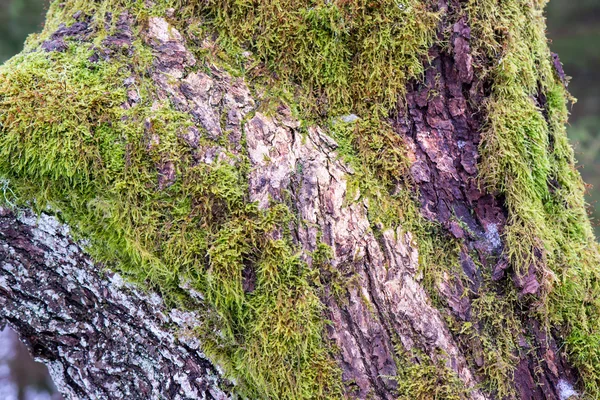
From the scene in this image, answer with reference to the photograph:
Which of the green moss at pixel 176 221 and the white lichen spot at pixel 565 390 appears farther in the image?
the white lichen spot at pixel 565 390

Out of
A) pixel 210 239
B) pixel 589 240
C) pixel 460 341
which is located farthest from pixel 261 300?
pixel 589 240

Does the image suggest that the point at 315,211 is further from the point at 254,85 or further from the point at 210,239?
the point at 254,85

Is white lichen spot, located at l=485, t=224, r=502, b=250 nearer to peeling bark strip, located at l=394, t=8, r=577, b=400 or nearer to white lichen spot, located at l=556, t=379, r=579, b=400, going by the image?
peeling bark strip, located at l=394, t=8, r=577, b=400

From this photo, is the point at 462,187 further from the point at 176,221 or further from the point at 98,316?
the point at 98,316

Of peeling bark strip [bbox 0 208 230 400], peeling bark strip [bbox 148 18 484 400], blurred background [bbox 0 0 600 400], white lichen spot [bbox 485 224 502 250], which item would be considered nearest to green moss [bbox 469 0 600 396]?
white lichen spot [bbox 485 224 502 250]

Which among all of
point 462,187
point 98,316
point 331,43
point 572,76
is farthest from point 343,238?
point 572,76

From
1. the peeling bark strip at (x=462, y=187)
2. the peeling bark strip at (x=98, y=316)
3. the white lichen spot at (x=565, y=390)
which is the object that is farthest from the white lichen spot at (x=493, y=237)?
the peeling bark strip at (x=98, y=316)

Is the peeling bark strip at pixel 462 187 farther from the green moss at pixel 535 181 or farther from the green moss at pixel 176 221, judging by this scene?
the green moss at pixel 176 221
